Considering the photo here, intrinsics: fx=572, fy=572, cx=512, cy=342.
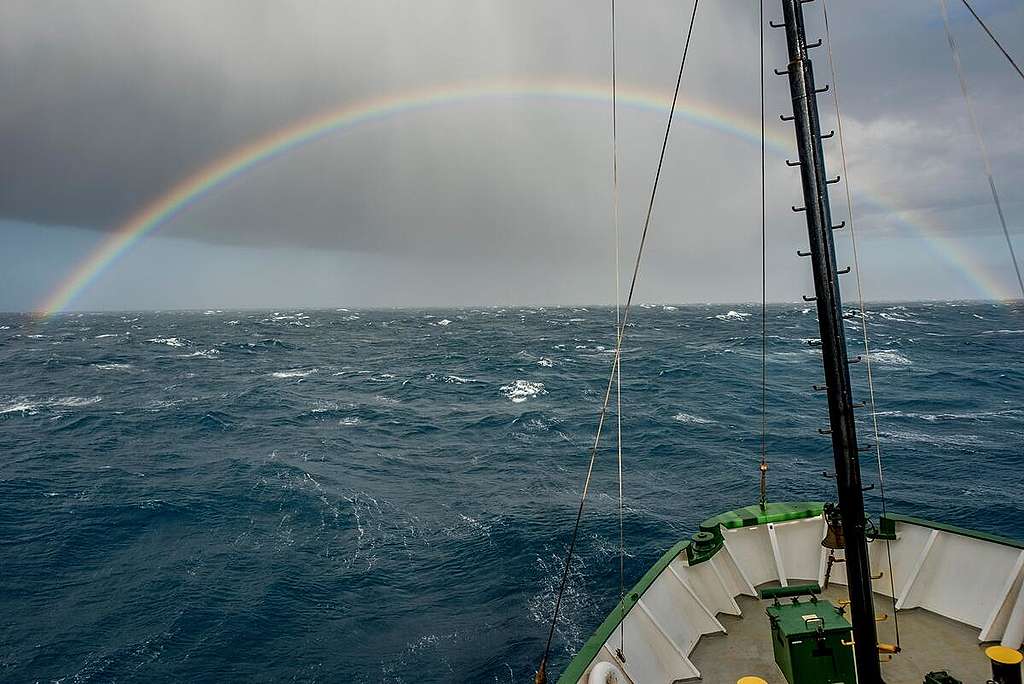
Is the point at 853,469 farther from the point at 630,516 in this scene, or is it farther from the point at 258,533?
the point at 258,533

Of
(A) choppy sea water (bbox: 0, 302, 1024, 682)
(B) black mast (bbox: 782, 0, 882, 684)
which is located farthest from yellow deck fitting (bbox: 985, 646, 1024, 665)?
(A) choppy sea water (bbox: 0, 302, 1024, 682)

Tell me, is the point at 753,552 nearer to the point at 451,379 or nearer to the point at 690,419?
the point at 690,419

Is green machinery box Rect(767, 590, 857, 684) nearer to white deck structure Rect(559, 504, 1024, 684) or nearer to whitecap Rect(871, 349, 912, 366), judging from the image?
white deck structure Rect(559, 504, 1024, 684)

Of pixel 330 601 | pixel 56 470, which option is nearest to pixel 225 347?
pixel 56 470

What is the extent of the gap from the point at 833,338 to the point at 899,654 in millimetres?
6898

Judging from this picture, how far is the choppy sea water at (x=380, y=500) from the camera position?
620 inches

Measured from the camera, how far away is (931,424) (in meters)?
38.7

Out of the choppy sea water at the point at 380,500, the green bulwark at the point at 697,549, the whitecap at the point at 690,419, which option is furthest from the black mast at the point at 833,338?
the whitecap at the point at 690,419

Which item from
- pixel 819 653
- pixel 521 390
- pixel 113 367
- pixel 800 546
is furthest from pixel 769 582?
pixel 113 367

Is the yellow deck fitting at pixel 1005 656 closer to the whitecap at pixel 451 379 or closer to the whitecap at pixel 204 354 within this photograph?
the whitecap at pixel 451 379

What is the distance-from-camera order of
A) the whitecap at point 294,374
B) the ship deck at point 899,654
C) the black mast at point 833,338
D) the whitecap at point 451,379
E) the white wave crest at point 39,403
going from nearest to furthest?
the black mast at point 833,338 → the ship deck at point 899,654 → the white wave crest at point 39,403 → the whitecap at point 451,379 → the whitecap at point 294,374

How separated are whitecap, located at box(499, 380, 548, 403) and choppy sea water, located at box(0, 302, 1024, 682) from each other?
20.1 inches

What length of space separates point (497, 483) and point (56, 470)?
2479 centimetres

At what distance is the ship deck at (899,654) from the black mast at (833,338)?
11.6ft
